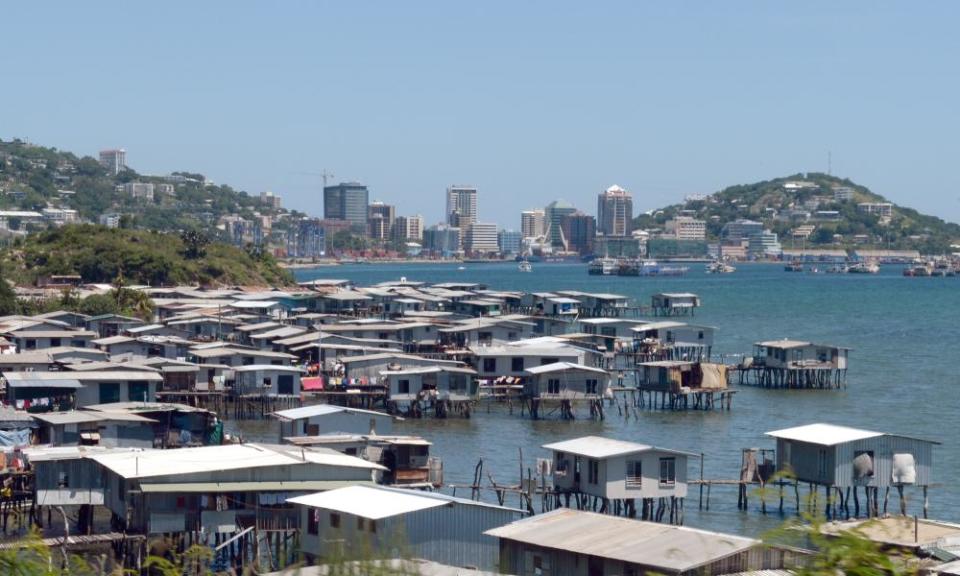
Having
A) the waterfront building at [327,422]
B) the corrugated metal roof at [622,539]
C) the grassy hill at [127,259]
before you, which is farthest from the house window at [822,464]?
the grassy hill at [127,259]

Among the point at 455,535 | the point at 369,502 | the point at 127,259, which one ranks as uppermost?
the point at 127,259

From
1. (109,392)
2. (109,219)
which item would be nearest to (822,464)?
(109,392)

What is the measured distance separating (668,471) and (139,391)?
52.4 feet

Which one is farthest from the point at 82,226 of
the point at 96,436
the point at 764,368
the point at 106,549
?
the point at 106,549

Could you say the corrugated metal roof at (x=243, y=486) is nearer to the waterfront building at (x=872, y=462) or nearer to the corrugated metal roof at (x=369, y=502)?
the corrugated metal roof at (x=369, y=502)

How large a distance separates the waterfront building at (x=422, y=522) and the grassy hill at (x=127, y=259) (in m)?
65.6

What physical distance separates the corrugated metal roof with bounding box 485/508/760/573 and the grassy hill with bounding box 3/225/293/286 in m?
67.3

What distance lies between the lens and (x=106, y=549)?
74.1ft

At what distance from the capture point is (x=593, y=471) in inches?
1067

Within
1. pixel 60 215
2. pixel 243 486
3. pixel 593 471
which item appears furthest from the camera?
pixel 60 215

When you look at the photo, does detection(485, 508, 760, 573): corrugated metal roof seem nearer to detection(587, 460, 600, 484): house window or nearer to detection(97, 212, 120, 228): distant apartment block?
detection(587, 460, 600, 484): house window

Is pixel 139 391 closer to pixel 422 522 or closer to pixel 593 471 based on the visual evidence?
pixel 593 471

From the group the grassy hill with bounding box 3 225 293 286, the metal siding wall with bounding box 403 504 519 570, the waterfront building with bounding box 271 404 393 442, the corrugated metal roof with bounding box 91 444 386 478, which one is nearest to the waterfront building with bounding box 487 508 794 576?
the metal siding wall with bounding box 403 504 519 570

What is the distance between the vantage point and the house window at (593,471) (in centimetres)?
2697
